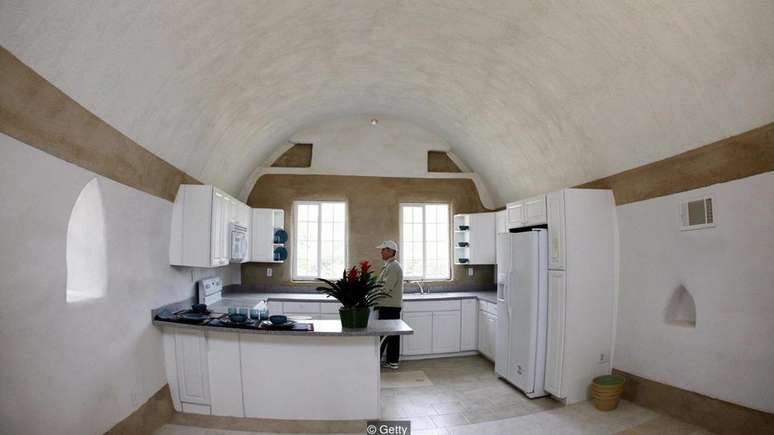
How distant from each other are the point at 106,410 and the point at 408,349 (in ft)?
12.4

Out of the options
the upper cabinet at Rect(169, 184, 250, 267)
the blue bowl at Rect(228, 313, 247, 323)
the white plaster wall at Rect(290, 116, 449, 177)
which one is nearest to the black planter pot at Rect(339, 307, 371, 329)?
the blue bowl at Rect(228, 313, 247, 323)

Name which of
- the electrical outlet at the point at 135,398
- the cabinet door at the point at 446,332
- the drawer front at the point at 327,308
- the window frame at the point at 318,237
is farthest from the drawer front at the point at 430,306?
the electrical outlet at the point at 135,398

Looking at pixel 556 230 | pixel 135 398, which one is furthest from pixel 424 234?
pixel 135 398

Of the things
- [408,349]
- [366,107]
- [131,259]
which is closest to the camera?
[131,259]

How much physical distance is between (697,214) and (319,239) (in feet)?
17.0

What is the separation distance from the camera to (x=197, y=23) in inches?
108

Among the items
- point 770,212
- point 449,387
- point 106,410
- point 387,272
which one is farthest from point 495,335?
point 106,410

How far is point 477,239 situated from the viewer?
655cm

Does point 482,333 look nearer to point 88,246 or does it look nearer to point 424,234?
point 424,234

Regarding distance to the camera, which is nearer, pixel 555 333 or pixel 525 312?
pixel 555 333

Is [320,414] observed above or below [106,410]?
below

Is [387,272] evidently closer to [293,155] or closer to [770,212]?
[293,155]

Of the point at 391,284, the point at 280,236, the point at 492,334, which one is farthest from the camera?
the point at 280,236

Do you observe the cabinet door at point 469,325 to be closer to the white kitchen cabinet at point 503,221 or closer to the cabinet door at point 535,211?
the white kitchen cabinet at point 503,221
